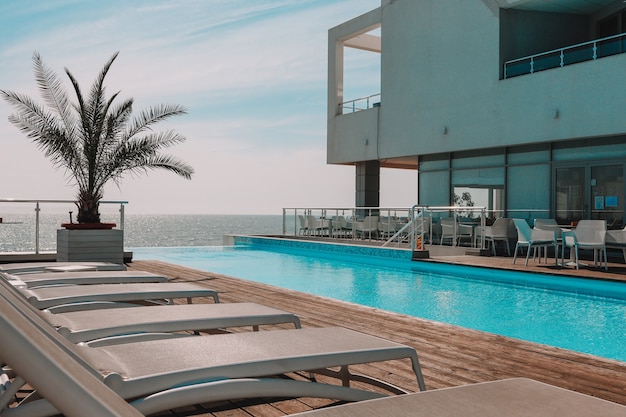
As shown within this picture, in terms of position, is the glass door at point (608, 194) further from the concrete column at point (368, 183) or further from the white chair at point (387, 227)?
the concrete column at point (368, 183)

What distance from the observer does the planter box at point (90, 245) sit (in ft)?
29.0

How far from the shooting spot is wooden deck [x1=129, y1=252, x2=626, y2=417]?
110 inches

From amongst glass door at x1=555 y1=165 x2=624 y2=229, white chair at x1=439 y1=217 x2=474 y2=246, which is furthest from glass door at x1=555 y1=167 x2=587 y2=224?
white chair at x1=439 y1=217 x2=474 y2=246

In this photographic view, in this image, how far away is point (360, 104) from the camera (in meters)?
19.2

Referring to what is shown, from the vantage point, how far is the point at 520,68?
1407cm

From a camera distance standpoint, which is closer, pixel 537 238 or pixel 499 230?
pixel 537 238

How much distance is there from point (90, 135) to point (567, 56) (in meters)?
9.82

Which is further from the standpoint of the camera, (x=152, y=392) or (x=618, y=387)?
(x=618, y=387)

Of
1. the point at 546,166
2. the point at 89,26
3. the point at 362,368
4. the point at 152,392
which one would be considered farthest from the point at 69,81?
the point at 546,166

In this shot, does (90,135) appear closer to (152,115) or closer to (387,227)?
(152,115)

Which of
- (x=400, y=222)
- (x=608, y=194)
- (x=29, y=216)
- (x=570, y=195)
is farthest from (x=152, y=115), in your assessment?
(x=608, y=194)

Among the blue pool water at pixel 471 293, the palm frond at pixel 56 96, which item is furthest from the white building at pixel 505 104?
the palm frond at pixel 56 96

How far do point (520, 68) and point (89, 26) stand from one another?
371 inches

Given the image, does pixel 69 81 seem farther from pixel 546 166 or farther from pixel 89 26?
pixel 546 166
